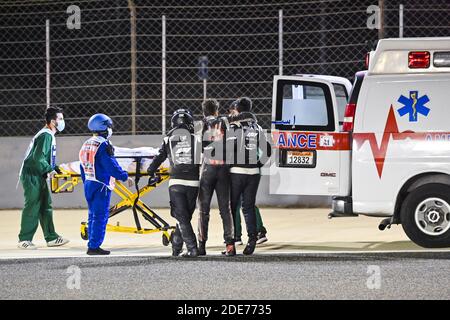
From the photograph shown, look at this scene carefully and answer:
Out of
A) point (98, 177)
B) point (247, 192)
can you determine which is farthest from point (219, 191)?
point (98, 177)

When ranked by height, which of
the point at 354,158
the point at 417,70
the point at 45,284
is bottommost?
the point at 45,284

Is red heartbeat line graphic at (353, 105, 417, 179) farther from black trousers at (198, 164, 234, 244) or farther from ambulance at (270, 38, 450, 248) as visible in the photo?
black trousers at (198, 164, 234, 244)

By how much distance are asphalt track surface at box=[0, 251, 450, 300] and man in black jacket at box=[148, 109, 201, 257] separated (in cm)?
37

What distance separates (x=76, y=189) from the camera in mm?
18641

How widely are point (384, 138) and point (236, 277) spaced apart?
2.87m

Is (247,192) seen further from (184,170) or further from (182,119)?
(182,119)

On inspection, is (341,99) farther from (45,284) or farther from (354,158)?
(45,284)

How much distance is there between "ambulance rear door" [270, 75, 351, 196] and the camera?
12.7 metres

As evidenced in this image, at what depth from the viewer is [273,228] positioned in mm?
15367

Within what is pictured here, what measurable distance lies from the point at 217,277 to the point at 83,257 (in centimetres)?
239

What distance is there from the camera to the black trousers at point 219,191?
1209cm

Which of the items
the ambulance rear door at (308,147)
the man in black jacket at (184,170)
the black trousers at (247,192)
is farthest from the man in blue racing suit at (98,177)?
the ambulance rear door at (308,147)

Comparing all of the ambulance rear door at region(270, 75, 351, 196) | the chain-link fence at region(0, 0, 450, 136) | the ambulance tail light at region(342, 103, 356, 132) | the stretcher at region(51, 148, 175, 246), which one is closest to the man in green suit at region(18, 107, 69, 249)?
the stretcher at region(51, 148, 175, 246)
